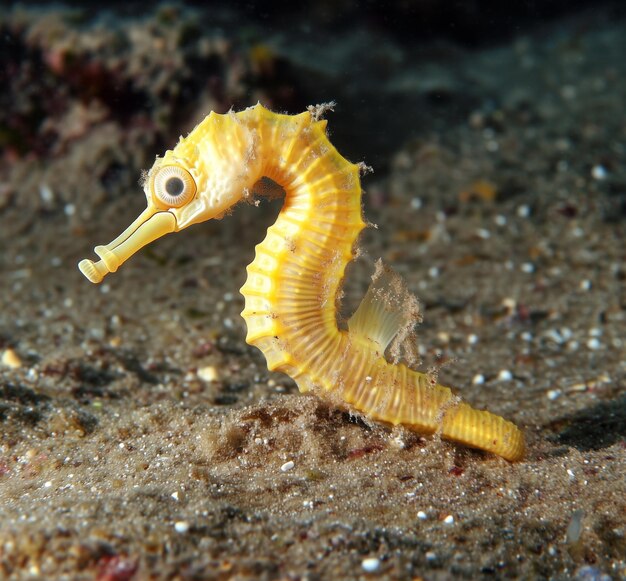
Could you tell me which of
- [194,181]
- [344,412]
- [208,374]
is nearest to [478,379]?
[344,412]

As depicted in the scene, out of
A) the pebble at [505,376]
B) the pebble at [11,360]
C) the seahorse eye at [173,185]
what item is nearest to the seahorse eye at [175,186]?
the seahorse eye at [173,185]

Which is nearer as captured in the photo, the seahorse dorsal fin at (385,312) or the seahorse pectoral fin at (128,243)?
the seahorse pectoral fin at (128,243)

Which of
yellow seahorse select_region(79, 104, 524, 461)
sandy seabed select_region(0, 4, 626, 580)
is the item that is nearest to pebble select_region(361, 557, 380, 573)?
sandy seabed select_region(0, 4, 626, 580)

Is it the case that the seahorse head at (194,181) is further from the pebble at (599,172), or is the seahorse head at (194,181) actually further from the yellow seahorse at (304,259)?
the pebble at (599,172)

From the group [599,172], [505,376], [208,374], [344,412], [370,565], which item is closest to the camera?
[370,565]

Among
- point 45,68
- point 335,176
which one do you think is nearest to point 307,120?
point 335,176

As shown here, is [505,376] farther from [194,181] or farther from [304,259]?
[194,181]
